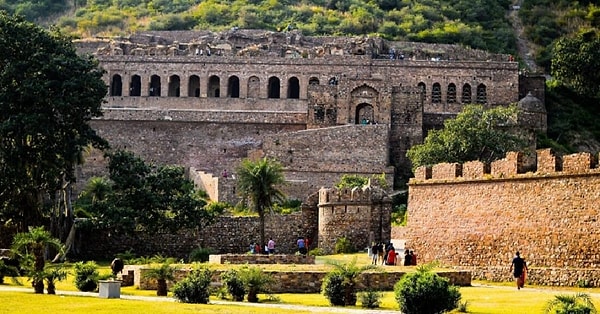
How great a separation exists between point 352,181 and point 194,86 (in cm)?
2466

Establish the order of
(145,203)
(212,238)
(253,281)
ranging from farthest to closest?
1. (212,238)
2. (145,203)
3. (253,281)

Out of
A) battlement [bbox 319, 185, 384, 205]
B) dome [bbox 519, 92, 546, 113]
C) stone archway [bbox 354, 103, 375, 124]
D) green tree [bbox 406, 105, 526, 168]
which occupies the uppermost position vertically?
dome [bbox 519, 92, 546, 113]

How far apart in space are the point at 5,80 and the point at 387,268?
23.6 m

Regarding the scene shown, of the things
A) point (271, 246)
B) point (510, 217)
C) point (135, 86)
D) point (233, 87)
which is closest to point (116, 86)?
point (135, 86)

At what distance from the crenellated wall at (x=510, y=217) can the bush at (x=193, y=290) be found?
1030 centimetres

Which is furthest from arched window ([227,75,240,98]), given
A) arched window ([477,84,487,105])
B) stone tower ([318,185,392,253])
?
stone tower ([318,185,392,253])

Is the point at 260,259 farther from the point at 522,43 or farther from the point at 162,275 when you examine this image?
the point at 522,43

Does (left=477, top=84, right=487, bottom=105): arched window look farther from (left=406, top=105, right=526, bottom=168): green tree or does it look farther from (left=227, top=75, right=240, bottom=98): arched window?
(left=406, top=105, right=526, bottom=168): green tree

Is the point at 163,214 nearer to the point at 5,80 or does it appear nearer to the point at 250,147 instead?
the point at 5,80

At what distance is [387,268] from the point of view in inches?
1593

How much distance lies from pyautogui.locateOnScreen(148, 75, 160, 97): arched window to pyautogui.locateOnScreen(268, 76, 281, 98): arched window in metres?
7.41

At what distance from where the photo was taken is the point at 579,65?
87.4 meters

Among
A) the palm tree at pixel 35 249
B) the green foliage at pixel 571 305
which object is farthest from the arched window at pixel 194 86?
the green foliage at pixel 571 305

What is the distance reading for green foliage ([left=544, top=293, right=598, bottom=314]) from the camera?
27953mm
